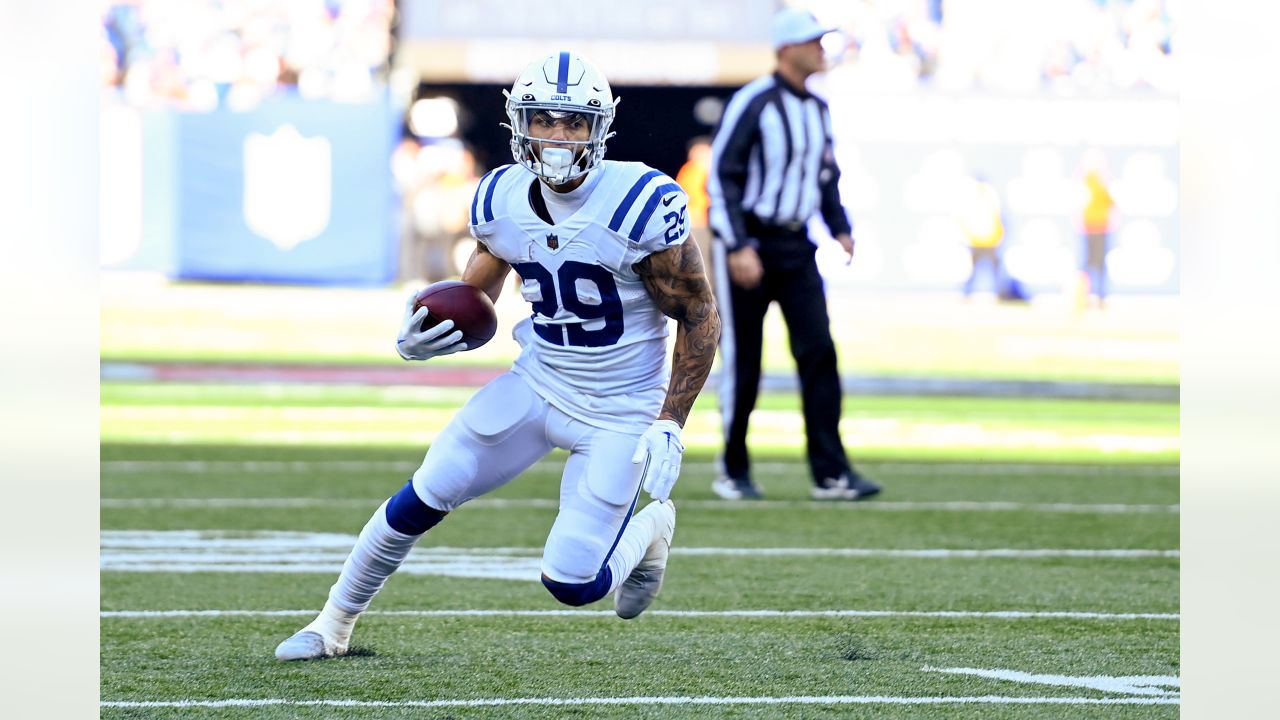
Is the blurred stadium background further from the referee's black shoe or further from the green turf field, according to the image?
the referee's black shoe

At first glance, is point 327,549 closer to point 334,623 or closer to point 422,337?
point 334,623

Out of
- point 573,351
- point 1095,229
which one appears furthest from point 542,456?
point 1095,229

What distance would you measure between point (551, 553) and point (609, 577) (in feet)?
0.43

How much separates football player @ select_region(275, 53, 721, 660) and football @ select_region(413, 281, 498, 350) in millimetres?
30

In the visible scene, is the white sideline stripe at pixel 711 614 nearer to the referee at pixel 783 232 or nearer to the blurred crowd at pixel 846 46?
the referee at pixel 783 232

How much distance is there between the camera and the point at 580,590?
394 centimetres

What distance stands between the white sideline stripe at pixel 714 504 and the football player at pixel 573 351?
2850 millimetres

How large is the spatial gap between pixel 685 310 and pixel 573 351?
0.27 metres

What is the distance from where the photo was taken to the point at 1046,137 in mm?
21672

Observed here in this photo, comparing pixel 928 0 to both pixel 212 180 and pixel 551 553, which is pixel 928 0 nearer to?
pixel 212 180

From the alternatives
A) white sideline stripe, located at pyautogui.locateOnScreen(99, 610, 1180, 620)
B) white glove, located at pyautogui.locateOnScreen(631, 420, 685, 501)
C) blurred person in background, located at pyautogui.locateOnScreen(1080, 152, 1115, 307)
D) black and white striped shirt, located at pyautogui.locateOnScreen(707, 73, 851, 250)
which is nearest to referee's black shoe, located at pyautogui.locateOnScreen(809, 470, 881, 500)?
black and white striped shirt, located at pyautogui.locateOnScreen(707, 73, 851, 250)

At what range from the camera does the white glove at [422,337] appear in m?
3.94

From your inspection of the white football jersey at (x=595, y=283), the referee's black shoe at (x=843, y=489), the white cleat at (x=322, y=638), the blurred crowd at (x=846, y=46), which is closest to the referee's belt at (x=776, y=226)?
the referee's black shoe at (x=843, y=489)
